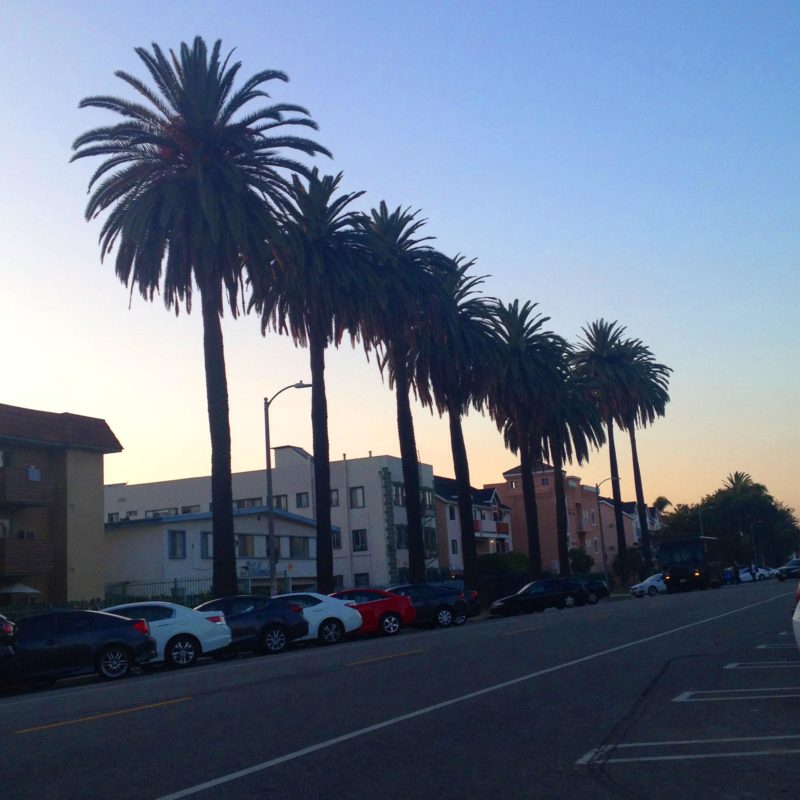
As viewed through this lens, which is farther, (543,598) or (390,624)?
(543,598)

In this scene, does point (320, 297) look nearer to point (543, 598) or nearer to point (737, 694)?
point (543, 598)

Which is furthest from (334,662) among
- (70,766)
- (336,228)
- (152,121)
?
(336,228)

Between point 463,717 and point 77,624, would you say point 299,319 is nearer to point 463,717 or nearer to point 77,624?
point 77,624

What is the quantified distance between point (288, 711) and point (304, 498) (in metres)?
59.2

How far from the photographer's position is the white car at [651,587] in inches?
2402

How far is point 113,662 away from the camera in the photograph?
20.3m

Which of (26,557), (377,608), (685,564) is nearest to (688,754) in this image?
(377,608)

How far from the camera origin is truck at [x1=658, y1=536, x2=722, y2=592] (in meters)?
60.2

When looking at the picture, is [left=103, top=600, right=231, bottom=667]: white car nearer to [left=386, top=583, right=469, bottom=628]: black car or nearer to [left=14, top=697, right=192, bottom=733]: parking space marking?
[left=14, top=697, right=192, bottom=733]: parking space marking

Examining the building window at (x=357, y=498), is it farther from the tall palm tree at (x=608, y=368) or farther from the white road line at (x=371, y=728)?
the white road line at (x=371, y=728)

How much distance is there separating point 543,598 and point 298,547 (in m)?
18.0

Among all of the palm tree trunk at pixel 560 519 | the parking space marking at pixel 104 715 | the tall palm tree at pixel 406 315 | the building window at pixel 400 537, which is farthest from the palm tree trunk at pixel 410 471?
the parking space marking at pixel 104 715

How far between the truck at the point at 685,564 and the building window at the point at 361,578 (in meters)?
19.0

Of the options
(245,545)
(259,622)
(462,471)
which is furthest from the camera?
(245,545)
